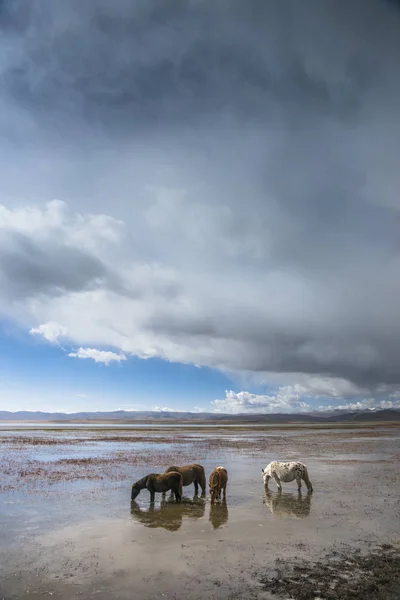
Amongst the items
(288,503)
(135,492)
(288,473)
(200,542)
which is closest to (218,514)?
(200,542)

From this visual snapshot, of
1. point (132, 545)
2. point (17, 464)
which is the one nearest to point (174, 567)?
point (132, 545)

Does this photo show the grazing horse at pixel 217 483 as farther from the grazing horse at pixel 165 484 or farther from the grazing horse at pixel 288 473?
the grazing horse at pixel 288 473

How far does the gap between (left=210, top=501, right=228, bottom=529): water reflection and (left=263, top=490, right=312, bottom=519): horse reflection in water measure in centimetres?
169

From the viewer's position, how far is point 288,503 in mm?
15086

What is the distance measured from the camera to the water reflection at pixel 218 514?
12273 millimetres

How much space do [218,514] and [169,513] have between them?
5.65 feet

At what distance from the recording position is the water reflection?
40.3 ft

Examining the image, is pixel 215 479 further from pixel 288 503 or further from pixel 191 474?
pixel 288 503

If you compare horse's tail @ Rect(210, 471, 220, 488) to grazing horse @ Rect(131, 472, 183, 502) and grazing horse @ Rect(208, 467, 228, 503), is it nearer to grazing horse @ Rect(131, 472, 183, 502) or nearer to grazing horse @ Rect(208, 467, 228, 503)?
grazing horse @ Rect(208, 467, 228, 503)

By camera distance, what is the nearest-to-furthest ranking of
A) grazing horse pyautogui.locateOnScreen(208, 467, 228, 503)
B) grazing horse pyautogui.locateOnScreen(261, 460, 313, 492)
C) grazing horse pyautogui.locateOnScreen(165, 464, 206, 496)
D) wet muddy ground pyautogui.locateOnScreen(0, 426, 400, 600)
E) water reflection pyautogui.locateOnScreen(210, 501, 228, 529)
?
wet muddy ground pyautogui.locateOnScreen(0, 426, 400, 600) → water reflection pyautogui.locateOnScreen(210, 501, 228, 529) → grazing horse pyautogui.locateOnScreen(208, 467, 228, 503) → grazing horse pyautogui.locateOnScreen(165, 464, 206, 496) → grazing horse pyautogui.locateOnScreen(261, 460, 313, 492)

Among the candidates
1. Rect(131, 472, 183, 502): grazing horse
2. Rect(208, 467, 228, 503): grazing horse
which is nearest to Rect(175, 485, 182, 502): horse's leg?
Rect(131, 472, 183, 502): grazing horse

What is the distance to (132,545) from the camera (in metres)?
10.2

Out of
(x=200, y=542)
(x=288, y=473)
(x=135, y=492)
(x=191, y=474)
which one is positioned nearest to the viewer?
(x=200, y=542)

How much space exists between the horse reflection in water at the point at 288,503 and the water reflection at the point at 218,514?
1.69m
